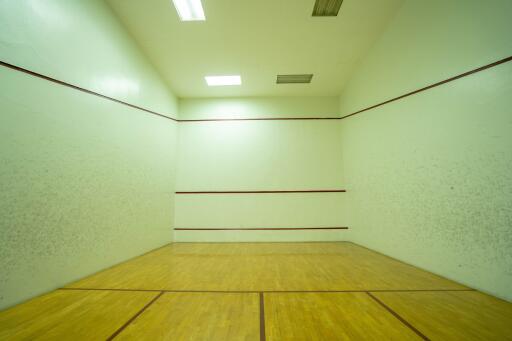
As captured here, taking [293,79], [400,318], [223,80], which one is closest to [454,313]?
[400,318]

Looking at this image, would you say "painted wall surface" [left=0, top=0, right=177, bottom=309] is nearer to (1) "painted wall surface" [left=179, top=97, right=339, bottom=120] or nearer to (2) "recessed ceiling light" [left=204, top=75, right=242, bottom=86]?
(2) "recessed ceiling light" [left=204, top=75, right=242, bottom=86]

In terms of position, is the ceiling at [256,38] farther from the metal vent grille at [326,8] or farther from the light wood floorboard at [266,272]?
the light wood floorboard at [266,272]

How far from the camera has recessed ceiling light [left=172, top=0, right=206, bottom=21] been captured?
7.73 feet

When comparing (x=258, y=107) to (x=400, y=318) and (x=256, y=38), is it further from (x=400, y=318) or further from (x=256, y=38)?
(x=400, y=318)

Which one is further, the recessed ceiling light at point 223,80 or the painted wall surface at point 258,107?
the painted wall surface at point 258,107

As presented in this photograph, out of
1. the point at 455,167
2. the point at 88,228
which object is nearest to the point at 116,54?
the point at 88,228

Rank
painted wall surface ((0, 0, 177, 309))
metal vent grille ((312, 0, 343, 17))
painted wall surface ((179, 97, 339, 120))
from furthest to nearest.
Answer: painted wall surface ((179, 97, 339, 120))
metal vent grille ((312, 0, 343, 17))
painted wall surface ((0, 0, 177, 309))

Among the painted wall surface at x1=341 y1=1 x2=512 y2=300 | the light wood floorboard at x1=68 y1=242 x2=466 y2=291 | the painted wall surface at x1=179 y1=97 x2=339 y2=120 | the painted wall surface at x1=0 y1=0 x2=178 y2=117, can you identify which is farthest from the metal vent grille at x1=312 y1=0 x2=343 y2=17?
the light wood floorboard at x1=68 y1=242 x2=466 y2=291

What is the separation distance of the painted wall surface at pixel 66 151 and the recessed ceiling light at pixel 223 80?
1.10 meters

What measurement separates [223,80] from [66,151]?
8.47ft

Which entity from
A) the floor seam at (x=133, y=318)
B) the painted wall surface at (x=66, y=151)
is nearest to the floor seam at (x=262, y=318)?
the floor seam at (x=133, y=318)

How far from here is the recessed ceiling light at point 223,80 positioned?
3664 mm

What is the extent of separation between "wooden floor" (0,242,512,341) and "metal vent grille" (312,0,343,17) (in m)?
2.82

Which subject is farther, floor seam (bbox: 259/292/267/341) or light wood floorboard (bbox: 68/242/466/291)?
light wood floorboard (bbox: 68/242/466/291)
